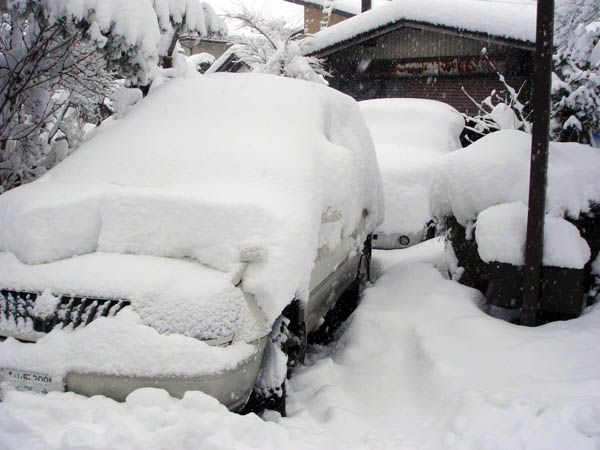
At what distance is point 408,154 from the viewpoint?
769 cm

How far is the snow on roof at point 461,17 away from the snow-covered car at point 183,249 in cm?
917

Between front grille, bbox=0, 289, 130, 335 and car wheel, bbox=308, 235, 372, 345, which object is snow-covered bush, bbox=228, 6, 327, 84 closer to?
car wheel, bbox=308, 235, 372, 345

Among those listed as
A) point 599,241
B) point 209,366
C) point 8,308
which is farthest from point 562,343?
point 8,308

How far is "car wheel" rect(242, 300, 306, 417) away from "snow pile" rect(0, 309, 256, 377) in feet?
1.53

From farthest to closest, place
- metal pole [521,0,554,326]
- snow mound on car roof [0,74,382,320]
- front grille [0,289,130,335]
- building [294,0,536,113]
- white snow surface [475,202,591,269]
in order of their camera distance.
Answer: building [294,0,536,113] → white snow surface [475,202,591,269] → metal pole [521,0,554,326] → snow mound on car roof [0,74,382,320] → front grille [0,289,130,335]

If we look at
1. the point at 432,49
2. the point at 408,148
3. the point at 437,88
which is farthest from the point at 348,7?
the point at 408,148

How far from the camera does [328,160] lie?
12.4 feet

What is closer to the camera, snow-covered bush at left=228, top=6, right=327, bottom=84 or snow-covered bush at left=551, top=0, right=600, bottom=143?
snow-covered bush at left=551, top=0, right=600, bottom=143

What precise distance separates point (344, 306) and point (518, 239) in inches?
64.5

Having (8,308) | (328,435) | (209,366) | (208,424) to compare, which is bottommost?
(328,435)

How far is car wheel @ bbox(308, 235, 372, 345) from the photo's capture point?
15.2 ft

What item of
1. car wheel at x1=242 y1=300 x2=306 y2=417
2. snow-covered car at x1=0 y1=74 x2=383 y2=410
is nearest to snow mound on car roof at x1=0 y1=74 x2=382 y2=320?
snow-covered car at x1=0 y1=74 x2=383 y2=410

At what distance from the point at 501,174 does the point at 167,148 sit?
8.33 feet

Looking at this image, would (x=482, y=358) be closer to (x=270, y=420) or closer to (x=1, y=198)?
(x=270, y=420)
